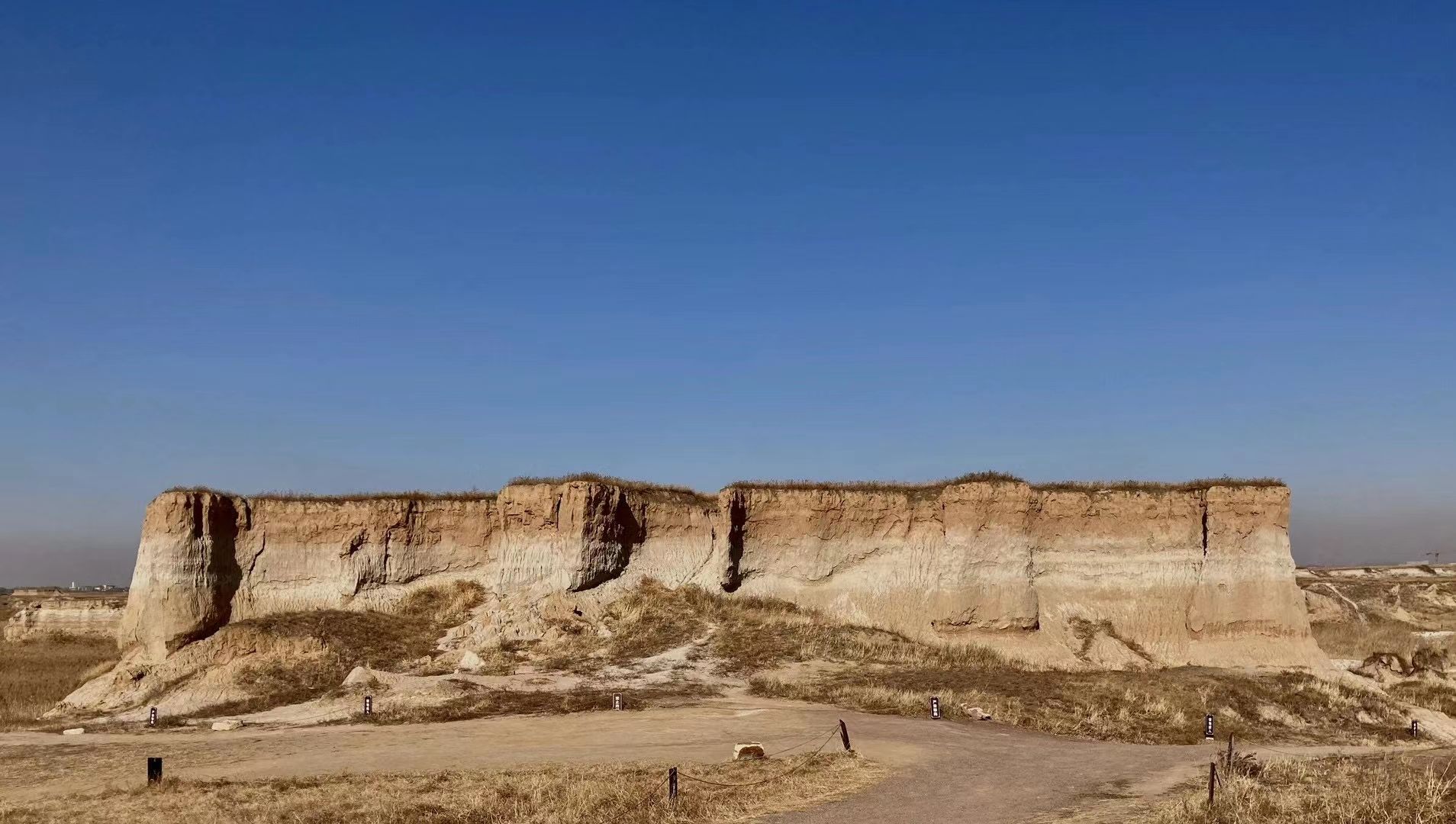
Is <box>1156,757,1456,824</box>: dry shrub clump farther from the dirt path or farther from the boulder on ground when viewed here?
the boulder on ground

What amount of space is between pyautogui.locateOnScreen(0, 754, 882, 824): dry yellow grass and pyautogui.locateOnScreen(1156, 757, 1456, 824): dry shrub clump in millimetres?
5043

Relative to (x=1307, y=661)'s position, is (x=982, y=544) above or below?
above

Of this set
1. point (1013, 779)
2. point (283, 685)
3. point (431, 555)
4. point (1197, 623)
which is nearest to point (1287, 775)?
point (1013, 779)

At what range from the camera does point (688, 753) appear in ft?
58.3

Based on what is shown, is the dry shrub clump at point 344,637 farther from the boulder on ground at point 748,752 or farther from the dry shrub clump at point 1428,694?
the dry shrub clump at point 1428,694

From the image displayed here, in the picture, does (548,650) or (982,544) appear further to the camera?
(982,544)

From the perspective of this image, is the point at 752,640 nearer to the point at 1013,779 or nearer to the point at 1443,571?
the point at 1013,779

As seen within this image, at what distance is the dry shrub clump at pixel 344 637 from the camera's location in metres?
25.9

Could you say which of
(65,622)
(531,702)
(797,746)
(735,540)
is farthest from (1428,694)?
(65,622)

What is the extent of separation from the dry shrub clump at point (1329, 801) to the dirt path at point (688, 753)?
5.78 feet

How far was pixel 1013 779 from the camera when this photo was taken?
15.9 meters

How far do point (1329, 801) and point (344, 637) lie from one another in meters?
25.5

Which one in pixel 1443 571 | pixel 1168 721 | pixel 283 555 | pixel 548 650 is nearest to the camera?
pixel 1168 721

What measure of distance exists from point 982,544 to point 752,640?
884cm
